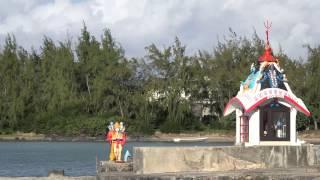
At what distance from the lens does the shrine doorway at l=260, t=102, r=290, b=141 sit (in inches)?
1157

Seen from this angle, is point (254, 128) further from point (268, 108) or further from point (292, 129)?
point (292, 129)

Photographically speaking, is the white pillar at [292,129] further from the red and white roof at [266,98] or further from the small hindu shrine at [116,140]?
the small hindu shrine at [116,140]

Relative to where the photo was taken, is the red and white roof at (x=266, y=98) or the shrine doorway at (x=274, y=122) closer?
the red and white roof at (x=266, y=98)

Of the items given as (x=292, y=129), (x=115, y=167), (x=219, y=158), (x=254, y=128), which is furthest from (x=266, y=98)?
(x=115, y=167)

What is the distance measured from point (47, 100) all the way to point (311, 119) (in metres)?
40.7

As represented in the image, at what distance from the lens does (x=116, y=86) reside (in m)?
106

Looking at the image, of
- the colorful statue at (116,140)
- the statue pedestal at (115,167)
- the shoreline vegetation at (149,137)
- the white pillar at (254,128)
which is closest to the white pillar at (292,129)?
the white pillar at (254,128)

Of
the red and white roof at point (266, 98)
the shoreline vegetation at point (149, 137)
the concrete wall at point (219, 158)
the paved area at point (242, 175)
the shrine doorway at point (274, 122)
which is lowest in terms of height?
the paved area at point (242, 175)

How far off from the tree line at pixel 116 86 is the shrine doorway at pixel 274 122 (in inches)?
2690

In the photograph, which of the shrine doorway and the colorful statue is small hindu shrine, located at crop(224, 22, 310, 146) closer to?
the shrine doorway

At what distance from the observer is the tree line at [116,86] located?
102 metres

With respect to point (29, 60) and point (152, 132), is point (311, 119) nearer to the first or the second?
point (152, 132)

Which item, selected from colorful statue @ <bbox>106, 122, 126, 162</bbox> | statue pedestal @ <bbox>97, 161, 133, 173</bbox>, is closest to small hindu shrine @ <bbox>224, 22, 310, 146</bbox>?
statue pedestal @ <bbox>97, 161, 133, 173</bbox>

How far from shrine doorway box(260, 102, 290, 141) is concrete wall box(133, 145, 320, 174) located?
0.94 meters
